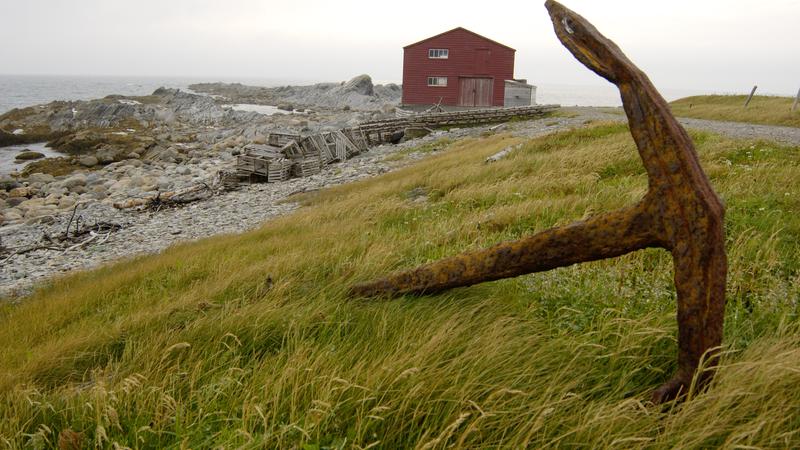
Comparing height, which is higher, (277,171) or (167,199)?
(277,171)

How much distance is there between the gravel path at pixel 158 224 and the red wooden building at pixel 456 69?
682 inches

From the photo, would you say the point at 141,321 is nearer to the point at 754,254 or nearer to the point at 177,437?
the point at 177,437

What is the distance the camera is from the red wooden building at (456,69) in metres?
34.5

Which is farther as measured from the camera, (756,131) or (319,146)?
(319,146)

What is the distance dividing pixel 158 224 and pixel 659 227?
1239 cm

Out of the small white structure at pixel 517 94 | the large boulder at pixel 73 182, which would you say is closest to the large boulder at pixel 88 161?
the large boulder at pixel 73 182

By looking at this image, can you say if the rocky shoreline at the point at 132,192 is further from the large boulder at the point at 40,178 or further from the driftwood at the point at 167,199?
the driftwood at the point at 167,199

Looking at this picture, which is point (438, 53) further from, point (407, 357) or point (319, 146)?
point (407, 357)

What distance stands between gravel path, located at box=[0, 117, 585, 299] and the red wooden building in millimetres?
17318

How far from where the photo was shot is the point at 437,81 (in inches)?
1375

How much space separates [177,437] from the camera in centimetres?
212

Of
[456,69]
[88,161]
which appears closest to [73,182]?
[88,161]

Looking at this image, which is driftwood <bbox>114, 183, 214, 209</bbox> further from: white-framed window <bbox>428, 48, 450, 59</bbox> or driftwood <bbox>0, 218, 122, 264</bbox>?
white-framed window <bbox>428, 48, 450, 59</bbox>

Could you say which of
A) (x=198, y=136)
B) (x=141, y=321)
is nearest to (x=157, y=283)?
(x=141, y=321)
